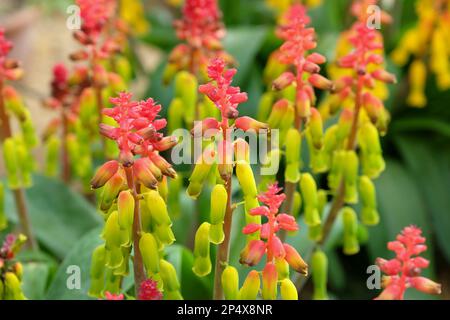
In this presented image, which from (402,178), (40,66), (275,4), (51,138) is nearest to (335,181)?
(51,138)

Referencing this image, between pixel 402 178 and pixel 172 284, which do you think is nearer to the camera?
pixel 172 284

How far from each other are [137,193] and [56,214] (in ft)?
5.18

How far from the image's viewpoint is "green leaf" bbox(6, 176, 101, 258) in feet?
11.0

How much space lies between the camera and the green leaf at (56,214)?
3346 millimetres

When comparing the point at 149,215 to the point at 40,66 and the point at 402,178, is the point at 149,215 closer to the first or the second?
the point at 402,178

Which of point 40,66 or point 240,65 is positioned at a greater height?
point 40,66

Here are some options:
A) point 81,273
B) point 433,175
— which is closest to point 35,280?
point 81,273

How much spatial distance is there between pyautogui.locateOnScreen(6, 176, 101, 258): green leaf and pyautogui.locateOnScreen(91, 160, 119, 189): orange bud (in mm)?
1441

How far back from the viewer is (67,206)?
11.6ft

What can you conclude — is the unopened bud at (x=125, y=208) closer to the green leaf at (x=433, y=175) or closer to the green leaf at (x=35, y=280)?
the green leaf at (x=35, y=280)

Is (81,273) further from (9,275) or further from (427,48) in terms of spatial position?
(427,48)

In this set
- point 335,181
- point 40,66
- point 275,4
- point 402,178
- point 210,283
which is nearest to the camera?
point 335,181
